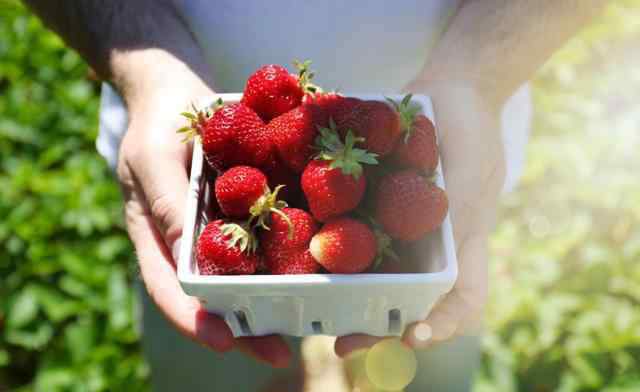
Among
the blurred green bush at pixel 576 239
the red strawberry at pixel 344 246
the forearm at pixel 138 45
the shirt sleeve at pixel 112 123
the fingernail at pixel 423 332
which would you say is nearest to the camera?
the red strawberry at pixel 344 246

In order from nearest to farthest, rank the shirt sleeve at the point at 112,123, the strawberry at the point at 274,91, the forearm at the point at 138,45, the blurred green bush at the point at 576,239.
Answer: the strawberry at the point at 274,91
the forearm at the point at 138,45
the shirt sleeve at the point at 112,123
the blurred green bush at the point at 576,239

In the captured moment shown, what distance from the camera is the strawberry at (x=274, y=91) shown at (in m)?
1.03

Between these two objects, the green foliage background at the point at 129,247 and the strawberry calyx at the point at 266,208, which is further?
the green foliage background at the point at 129,247

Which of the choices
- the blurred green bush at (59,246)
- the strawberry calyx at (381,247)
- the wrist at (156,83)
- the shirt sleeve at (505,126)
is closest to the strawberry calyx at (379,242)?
the strawberry calyx at (381,247)

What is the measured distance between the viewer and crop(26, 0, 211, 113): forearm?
1.28m

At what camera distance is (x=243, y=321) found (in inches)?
44.4

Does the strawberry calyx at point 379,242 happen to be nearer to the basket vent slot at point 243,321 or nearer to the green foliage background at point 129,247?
the basket vent slot at point 243,321

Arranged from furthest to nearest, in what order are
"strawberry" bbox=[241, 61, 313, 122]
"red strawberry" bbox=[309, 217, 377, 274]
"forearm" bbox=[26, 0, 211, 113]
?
"forearm" bbox=[26, 0, 211, 113], "strawberry" bbox=[241, 61, 313, 122], "red strawberry" bbox=[309, 217, 377, 274]

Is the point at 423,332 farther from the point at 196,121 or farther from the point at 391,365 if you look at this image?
the point at 196,121

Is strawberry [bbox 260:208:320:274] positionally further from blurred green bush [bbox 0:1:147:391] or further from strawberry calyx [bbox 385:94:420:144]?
blurred green bush [bbox 0:1:147:391]

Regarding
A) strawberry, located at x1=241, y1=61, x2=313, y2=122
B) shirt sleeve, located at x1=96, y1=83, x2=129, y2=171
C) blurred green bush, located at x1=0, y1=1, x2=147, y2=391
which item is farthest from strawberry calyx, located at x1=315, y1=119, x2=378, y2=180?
blurred green bush, located at x1=0, y1=1, x2=147, y2=391

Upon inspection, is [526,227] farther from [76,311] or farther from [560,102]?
[76,311]

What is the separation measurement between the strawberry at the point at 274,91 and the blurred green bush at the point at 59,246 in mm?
1279

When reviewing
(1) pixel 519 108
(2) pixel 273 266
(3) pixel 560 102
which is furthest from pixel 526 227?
(2) pixel 273 266
